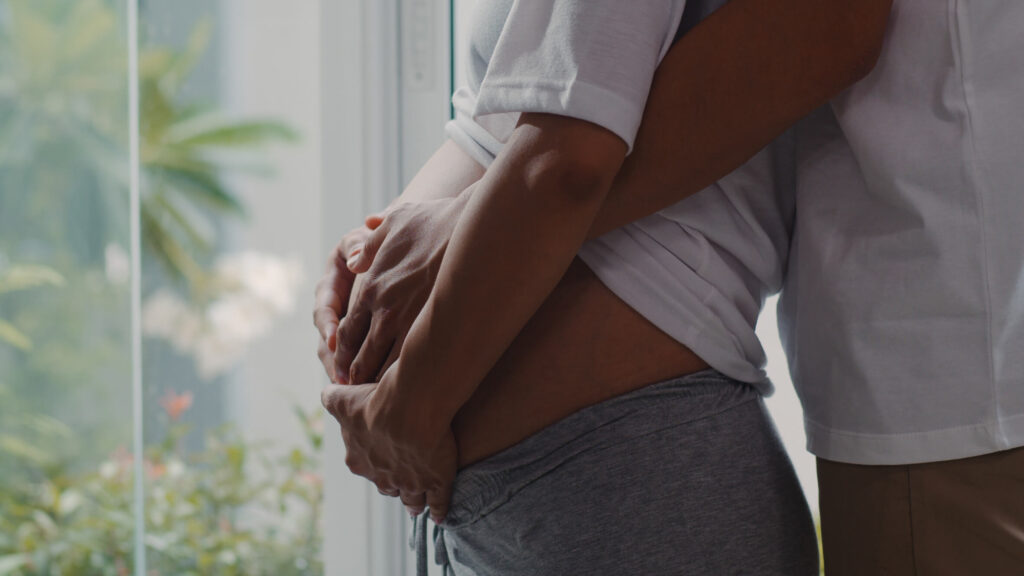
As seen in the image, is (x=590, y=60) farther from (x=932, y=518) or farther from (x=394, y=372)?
(x=932, y=518)

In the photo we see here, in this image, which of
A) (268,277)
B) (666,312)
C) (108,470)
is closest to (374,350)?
(666,312)

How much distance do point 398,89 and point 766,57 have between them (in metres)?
1.00

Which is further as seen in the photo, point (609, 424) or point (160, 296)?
point (160, 296)

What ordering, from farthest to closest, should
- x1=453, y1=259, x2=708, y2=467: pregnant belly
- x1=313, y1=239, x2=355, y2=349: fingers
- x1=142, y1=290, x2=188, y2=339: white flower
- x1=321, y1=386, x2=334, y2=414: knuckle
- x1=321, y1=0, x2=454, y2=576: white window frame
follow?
x1=142, y1=290, x2=188, y2=339: white flower < x1=321, y1=0, x2=454, y2=576: white window frame < x1=313, y1=239, x2=355, y2=349: fingers < x1=321, y1=386, x2=334, y2=414: knuckle < x1=453, y1=259, x2=708, y2=467: pregnant belly

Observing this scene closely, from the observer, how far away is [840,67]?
0.54 metres

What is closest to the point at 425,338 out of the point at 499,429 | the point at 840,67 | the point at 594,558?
the point at 499,429

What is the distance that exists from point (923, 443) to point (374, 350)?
17.0 inches

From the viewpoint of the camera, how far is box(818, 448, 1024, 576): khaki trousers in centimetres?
53

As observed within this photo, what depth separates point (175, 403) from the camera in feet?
5.98

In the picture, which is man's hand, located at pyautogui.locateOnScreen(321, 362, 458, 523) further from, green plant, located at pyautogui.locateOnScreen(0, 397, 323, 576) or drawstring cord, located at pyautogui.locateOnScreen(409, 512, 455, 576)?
green plant, located at pyautogui.locateOnScreen(0, 397, 323, 576)

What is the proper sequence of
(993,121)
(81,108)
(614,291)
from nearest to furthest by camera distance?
(993,121) < (614,291) < (81,108)

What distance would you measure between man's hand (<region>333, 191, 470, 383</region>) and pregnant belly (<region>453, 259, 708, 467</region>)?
92 millimetres

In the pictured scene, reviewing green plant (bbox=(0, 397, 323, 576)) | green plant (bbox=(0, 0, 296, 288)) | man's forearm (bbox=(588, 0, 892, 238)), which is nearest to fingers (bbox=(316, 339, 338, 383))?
man's forearm (bbox=(588, 0, 892, 238))

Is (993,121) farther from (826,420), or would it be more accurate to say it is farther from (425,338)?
(425,338)
